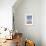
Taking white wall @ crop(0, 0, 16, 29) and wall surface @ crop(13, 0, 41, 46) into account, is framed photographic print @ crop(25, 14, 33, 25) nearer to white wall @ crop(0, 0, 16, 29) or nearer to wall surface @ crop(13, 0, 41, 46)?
wall surface @ crop(13, 0, 41, 46)

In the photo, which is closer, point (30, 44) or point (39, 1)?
point (30, 44)

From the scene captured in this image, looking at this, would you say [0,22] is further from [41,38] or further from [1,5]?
[41,38]

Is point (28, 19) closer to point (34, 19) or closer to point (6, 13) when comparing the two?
point (34, 19)

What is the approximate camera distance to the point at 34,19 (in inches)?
193

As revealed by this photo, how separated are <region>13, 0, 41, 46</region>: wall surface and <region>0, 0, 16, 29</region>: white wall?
1.01 meters

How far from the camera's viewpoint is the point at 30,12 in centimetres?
488

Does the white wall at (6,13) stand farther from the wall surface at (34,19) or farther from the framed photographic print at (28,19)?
the framed photographic print at (28,19)

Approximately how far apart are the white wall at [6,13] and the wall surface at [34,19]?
1.01 metres

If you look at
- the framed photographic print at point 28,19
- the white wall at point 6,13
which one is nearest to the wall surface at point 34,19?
the framed photographic print at point 28,19

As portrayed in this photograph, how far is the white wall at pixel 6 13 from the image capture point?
3844mm

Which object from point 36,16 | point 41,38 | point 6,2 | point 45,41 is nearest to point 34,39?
point 41,38

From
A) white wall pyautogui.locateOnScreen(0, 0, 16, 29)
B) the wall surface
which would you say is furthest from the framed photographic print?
white wall pyautogui.locateOnScreen(0, 0, 16, 29)

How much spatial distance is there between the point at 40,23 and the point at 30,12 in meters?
0.67

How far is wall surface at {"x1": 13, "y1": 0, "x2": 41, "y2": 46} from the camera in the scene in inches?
192
